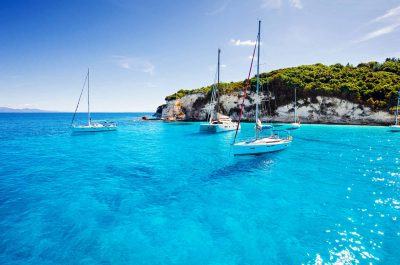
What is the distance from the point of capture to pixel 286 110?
7319 cm

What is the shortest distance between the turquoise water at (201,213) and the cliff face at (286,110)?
50168 millimetres

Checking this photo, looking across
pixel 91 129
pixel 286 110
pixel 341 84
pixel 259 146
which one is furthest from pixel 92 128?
pixel 341 84

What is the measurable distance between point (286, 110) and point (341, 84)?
58.8 ft

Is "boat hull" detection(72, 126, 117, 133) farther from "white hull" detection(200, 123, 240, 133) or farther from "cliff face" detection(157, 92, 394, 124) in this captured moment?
"cliff face" detection(157, 92, 394, 124)

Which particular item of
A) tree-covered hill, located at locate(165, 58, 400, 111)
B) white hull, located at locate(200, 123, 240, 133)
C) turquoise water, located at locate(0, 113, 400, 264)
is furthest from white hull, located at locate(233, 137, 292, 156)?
tree-covered hill, located at locate(165, 58, 400, 111)

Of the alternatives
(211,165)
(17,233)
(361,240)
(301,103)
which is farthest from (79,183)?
(301,103)

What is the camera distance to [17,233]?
9945 millimetres

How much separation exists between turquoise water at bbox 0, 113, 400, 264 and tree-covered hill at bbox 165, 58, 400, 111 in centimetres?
5095

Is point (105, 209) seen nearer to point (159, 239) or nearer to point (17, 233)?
point (17, 233)

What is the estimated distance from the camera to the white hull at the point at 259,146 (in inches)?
920

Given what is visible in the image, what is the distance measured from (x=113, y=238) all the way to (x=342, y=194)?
14524 mm

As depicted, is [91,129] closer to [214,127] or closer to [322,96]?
[214,127]

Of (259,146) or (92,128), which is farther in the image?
(92,128)

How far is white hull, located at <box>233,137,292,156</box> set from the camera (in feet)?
76.6
